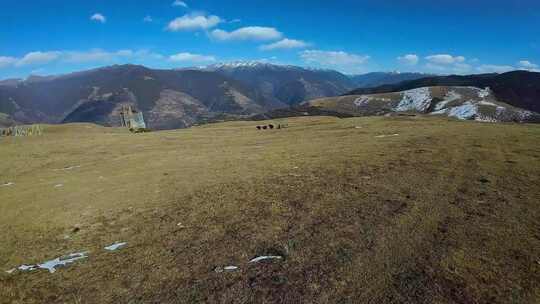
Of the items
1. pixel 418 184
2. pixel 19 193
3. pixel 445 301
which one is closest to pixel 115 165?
pixel 19 193

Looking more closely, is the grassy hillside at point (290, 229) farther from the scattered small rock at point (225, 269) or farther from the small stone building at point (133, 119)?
the small stone building at point (133, 119)

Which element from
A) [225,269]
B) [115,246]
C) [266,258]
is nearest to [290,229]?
[266,258]

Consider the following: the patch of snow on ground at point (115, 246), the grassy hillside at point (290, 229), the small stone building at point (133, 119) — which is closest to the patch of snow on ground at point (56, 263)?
the grassy hillside at point (290, 229)

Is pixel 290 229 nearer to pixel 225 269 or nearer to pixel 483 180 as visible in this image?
pixel 225 269

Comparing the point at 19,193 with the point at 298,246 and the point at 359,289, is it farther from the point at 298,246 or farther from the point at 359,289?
the point at 359,289

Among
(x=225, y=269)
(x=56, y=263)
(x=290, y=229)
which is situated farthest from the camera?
(x=290, y=229)

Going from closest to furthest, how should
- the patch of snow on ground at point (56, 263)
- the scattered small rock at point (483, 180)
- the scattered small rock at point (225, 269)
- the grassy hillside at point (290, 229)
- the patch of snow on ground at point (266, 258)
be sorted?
the grassy hillside at point (290, 229)
the scattered small rock at point (225, 269)
the patch of snow on ground at point (266, 258)
the patch of snow on ground at point (56, 263)
the scattered small rock at point (483, 180)
